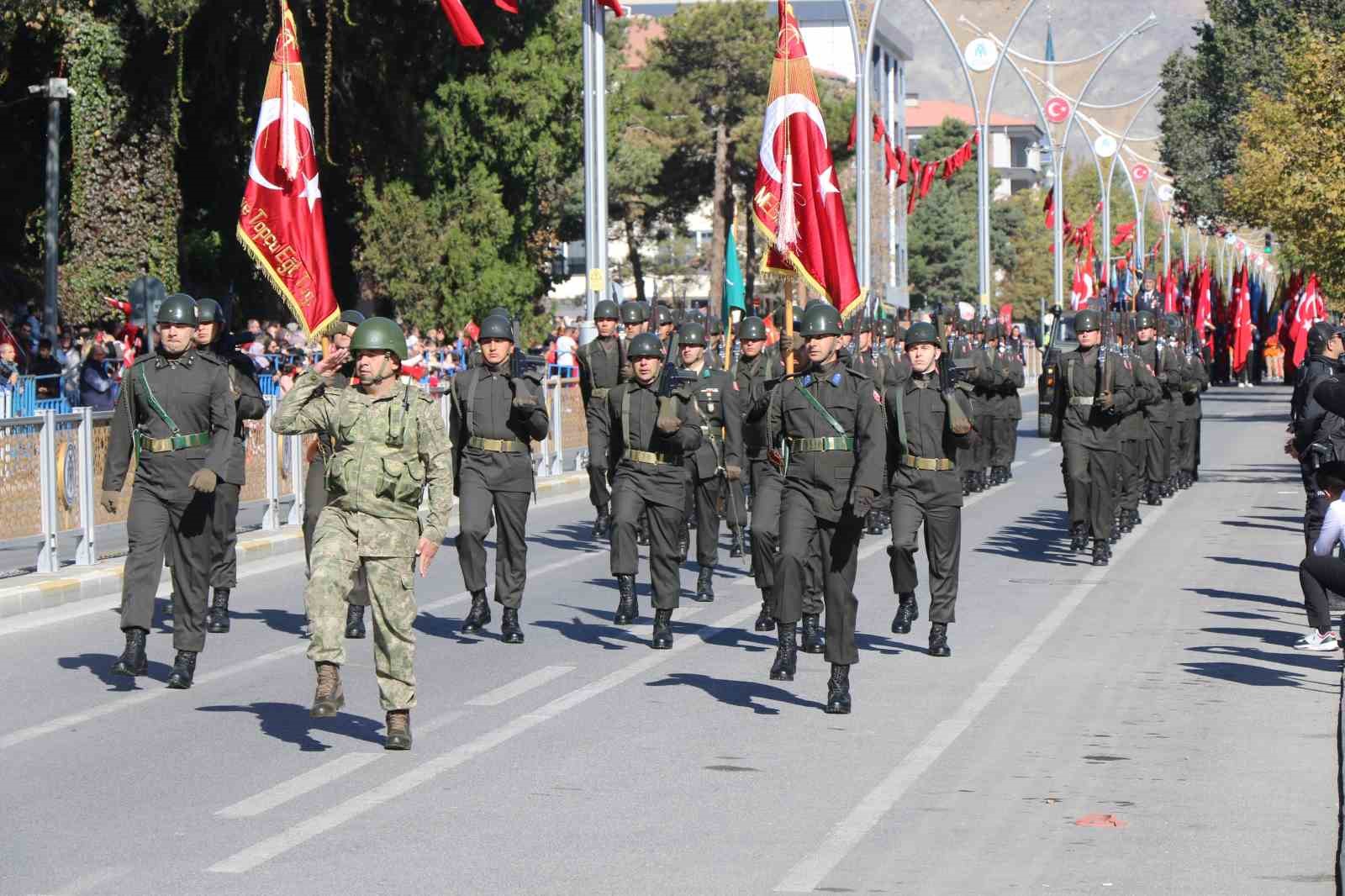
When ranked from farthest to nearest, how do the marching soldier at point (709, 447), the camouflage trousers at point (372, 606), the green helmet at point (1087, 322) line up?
Result: 1. the green helmet at point (1087, 322)
2. the marching soldier at point (709, 447)
3. the camouflage trousers at point (372, 606)

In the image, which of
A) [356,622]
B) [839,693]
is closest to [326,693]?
[839,693]

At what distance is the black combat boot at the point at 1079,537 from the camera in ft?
61.5

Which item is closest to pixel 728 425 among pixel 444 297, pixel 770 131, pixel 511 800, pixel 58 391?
pixel 770 131

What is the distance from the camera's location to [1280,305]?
217 ft

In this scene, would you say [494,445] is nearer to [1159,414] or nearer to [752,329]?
[752,329]

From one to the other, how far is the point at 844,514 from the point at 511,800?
294 centimetres

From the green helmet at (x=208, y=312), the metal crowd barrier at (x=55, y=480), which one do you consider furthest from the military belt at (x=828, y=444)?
the metal crowd barrier at (x=55, y=480)

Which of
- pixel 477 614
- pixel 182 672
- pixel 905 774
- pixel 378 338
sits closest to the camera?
pixel 905 774

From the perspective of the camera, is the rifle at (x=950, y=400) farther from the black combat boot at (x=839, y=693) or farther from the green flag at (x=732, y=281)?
the green flag at (x=732, y=281)

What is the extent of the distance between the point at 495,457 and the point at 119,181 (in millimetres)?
21124

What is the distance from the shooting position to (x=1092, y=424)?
18172 millimetres

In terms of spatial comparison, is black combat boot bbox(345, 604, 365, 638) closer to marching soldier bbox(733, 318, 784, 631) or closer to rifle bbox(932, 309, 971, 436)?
marching soldier bbox(733, 318, 784, 631)

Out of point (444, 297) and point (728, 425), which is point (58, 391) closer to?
point (728, 425)

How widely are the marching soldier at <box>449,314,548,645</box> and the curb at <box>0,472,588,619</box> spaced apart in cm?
266
